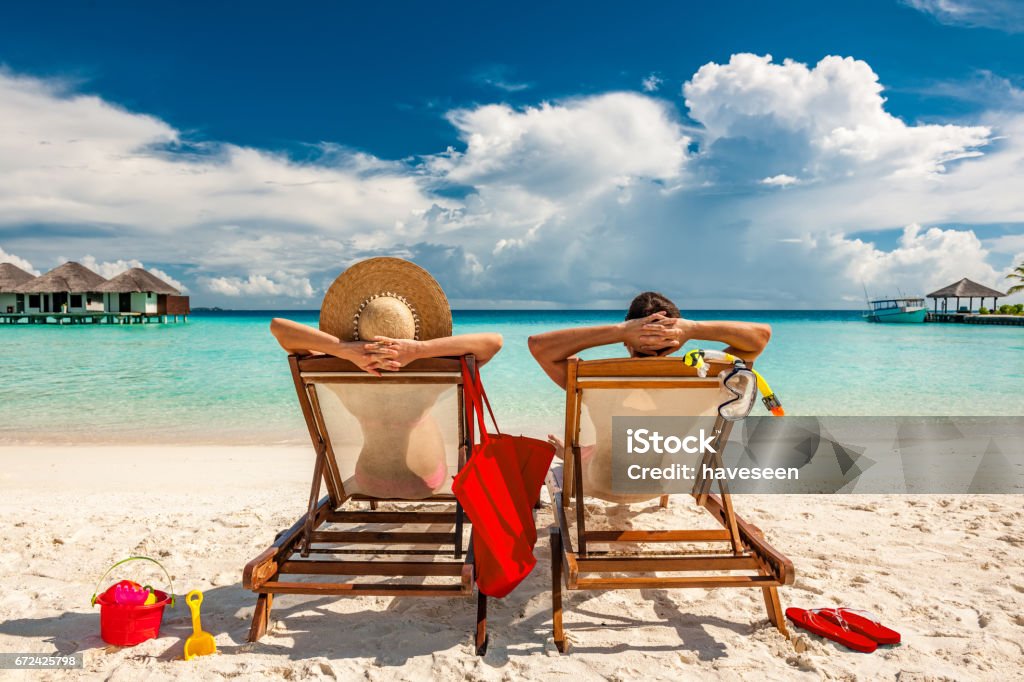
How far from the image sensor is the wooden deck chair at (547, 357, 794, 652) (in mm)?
2354

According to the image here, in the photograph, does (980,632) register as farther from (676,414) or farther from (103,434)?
(103,434)

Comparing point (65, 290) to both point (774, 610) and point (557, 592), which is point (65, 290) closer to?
point (557, 592)

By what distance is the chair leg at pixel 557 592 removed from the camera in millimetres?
2344

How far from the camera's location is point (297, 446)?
280 inches

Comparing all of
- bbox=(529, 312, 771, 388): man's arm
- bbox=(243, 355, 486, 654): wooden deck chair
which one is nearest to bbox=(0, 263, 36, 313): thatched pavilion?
bbox=(243, 355, 486, 654): wooden deck chair

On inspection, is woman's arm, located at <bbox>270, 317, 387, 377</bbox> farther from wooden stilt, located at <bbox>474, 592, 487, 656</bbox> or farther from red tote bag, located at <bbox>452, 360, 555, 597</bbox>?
wooden stilt, located at <bbox>474, 592, 487, 656</bbox>

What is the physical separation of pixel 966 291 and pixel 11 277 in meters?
66.7

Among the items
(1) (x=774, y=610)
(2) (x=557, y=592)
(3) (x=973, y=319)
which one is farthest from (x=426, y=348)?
(3) (x=973, y=319)

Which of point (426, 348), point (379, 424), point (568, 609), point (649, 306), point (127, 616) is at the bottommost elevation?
point (568, 609)

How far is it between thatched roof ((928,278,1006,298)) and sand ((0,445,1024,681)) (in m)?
51.4

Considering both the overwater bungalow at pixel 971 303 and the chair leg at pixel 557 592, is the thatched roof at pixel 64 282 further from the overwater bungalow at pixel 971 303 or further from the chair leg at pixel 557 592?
the overwater bungalow at pixel 971 303

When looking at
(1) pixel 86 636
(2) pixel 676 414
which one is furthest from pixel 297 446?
(2) pixel 676 414

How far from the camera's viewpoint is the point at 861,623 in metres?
2.45

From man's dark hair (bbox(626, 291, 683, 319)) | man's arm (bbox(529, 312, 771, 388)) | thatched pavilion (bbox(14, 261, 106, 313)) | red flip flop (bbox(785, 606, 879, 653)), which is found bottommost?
red flip flop (bbox(785, 606, 879, 653))
